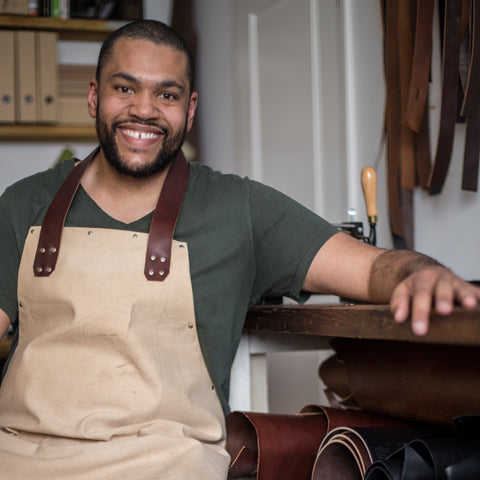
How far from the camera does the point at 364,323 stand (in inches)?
38.6

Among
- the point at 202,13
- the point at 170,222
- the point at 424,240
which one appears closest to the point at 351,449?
the point at 170,222

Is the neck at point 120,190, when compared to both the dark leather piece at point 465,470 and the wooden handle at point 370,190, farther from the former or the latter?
the dark leather piece at point 465,470

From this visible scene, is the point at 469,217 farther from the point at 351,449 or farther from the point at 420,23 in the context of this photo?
the point at 351,449

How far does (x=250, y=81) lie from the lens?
333 centimetres

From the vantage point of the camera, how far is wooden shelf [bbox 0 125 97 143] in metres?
3.71

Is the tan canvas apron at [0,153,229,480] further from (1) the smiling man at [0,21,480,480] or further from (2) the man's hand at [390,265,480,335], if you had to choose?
(2) the man's hand at [390,265,480,335]

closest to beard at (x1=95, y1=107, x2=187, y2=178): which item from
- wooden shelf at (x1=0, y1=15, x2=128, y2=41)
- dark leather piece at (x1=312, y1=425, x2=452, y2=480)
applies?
dark leather piece at (x1=312, y1=425, x2=452, y2=480)

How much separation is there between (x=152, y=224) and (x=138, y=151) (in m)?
0.23

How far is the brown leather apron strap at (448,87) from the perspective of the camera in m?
1.87

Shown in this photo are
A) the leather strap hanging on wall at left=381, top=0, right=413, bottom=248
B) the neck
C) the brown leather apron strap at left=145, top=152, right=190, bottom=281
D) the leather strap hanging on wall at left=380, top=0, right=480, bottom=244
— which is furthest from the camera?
the leather strap hanging on wall at left=381, top=0, right=413, bottom=248

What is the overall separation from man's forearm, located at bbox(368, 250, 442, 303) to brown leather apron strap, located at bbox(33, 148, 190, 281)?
16.1 inches

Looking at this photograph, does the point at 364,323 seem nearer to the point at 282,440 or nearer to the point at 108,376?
the point at 282,440

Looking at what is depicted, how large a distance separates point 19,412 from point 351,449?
0.65 meters

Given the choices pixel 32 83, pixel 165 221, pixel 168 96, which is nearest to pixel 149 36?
pixel 168 96
